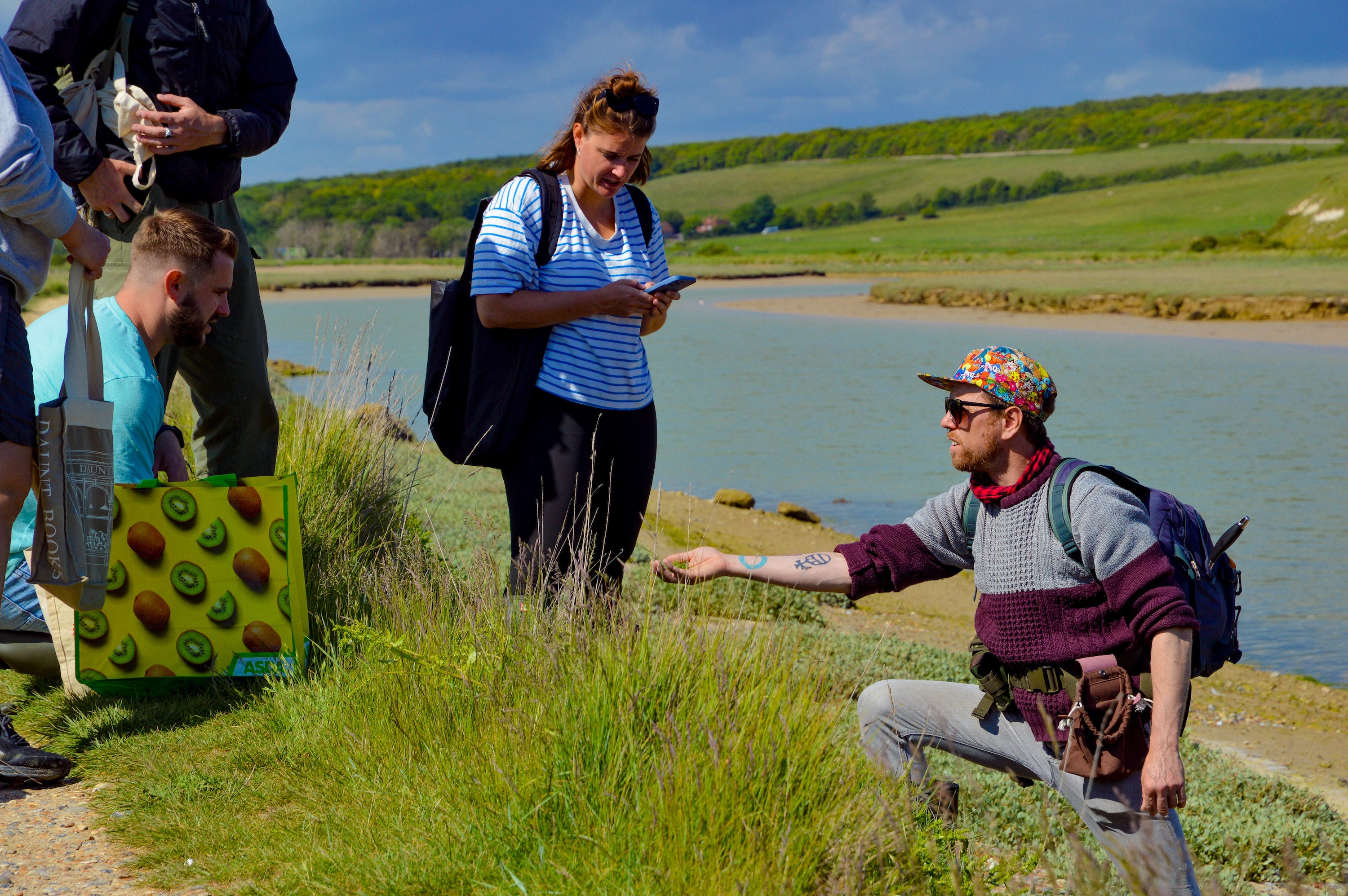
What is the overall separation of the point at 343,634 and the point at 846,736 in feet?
6.28

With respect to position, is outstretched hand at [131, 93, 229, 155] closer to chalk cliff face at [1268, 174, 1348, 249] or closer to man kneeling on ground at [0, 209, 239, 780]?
man kneeling on ground at [0, 209, 239, 780]

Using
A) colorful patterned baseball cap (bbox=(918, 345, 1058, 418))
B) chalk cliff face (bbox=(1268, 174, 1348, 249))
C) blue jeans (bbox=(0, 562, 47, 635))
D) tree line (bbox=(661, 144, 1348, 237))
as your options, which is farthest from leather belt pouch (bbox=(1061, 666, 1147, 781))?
tree line (bbox=(661, 144, 1348, 237))

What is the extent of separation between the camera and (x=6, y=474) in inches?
126

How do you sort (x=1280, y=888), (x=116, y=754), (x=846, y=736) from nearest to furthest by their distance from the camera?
(x=846, y=736) → (x=116, y=754) → (x=1280, y=888)

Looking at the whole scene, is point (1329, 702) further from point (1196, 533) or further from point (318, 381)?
point (318, 381)

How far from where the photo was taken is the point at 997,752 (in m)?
3.45

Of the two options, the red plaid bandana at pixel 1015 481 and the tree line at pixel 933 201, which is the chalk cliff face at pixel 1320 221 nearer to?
the red plaid bandana at pixel 1015 481

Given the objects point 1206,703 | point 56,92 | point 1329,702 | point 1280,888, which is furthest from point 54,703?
point 1329,702

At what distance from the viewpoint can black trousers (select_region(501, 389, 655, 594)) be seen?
3.71 meters

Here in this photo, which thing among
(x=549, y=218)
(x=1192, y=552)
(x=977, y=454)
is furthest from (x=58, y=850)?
(x=1192, y=552)

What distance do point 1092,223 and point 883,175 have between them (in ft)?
198

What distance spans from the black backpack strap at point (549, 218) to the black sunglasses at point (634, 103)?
30 centimetres

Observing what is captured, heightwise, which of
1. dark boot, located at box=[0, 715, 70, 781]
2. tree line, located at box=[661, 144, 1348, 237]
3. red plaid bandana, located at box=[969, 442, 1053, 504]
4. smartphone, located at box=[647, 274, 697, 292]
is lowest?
dark boot, located at box=[0, 715, 70, 781]

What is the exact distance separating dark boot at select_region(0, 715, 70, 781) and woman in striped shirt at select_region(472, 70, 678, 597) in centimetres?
138
